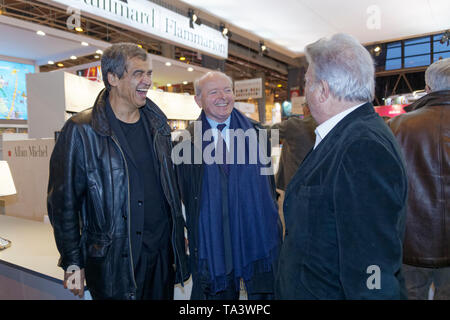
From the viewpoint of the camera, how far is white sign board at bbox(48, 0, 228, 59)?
3.01 m

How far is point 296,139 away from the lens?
330 cm

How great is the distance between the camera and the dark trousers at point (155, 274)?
1.61 m

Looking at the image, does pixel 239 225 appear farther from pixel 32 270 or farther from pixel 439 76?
pixel 439 76

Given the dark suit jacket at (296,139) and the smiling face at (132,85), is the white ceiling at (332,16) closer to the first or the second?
the dark suit jacket at (296,139)

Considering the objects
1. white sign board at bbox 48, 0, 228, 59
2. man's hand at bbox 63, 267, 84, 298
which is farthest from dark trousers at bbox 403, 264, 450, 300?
white sign board at bbox 48, 0, 228, 59

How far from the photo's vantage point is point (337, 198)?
971mm

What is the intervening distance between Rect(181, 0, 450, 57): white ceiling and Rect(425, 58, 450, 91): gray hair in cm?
403

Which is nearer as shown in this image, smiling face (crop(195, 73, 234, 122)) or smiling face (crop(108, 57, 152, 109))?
smiling face (crop(108, 57, 152, 109))

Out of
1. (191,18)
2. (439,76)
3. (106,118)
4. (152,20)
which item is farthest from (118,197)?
(191,18)

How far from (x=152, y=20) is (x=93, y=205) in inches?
113

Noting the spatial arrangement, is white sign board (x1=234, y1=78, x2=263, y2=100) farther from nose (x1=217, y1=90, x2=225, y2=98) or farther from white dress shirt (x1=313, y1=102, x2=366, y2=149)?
white dress shirt (x1=313, y1=102, x2=366, y2=149)

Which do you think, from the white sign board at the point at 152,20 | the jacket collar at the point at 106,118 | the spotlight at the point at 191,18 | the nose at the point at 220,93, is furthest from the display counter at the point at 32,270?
the spotlight at the point at 191,18

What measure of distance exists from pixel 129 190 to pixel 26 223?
2274 mm

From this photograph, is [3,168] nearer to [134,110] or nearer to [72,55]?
[134,110]
